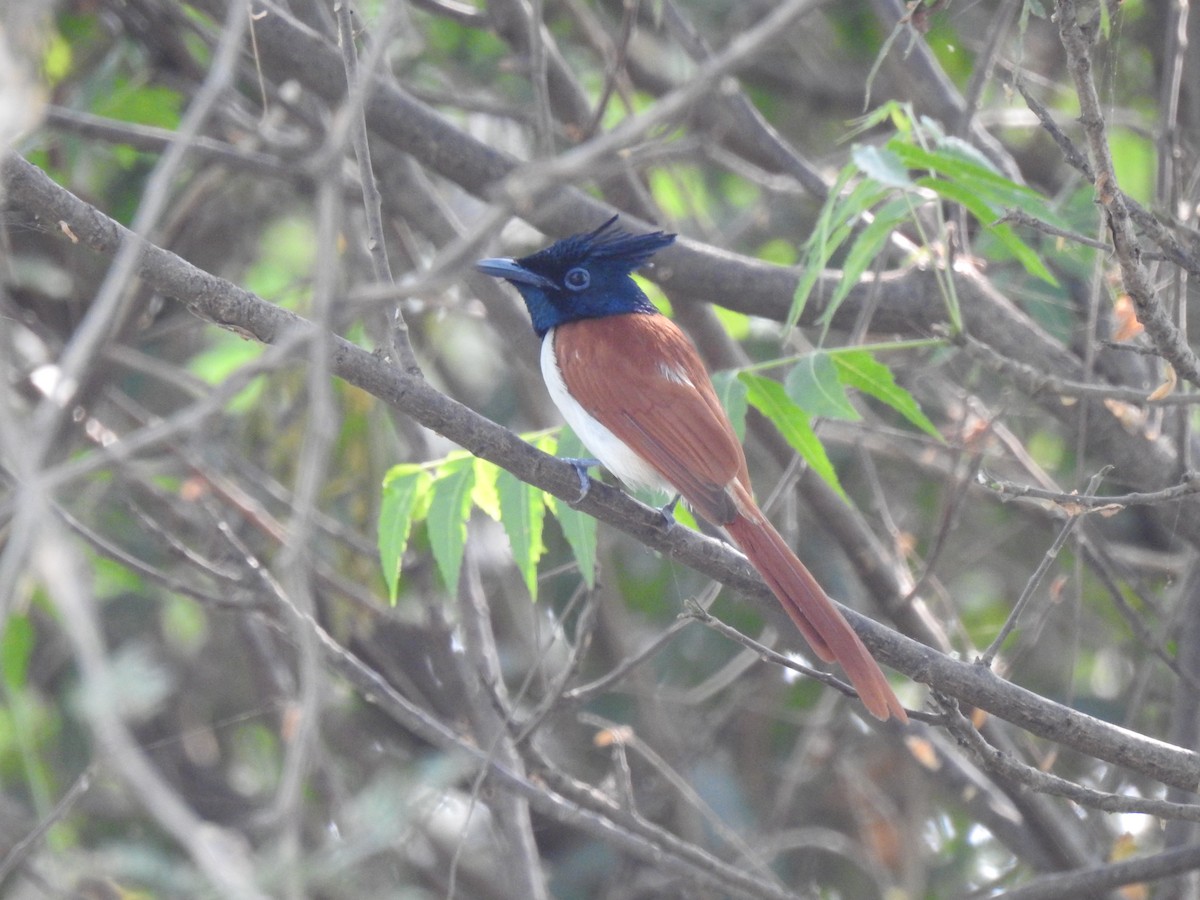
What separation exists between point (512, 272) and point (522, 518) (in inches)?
46.7

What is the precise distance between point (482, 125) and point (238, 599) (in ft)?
10.2

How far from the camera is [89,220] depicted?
2.35 meters

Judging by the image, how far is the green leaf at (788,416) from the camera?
296cm

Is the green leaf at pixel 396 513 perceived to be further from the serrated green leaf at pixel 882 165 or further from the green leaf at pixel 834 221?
the serrated green leaf at pixel 882 165

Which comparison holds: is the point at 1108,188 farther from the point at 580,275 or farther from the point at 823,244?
the point at 580,275

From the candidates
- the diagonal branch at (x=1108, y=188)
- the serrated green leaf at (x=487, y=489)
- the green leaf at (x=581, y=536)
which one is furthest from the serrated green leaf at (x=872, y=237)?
the serrated green leaf at (x=487, y=489)

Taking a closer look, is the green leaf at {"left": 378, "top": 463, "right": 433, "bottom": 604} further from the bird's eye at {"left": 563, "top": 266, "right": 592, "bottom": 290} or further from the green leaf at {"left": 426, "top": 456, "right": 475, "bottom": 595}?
the bird's eye at {"left": 563, "top": 266, "right": 592, "bottom": 290}

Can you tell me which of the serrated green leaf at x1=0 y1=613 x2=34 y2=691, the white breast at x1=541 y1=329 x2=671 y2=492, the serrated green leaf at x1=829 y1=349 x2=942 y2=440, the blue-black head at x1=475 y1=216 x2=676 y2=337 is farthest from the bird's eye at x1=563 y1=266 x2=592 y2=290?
the serrated green leaf at x1=0 y1=613 x2=34 y2=691

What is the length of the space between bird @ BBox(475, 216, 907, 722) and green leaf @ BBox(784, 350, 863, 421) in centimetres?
35

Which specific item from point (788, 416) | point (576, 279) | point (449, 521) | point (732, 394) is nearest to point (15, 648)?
point (449, 521)

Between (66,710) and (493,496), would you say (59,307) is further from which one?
(493,496)

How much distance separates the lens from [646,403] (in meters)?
3.53

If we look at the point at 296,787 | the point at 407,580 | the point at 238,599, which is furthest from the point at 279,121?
the point at 296,787

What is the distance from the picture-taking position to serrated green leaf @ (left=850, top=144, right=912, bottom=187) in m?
2.64
